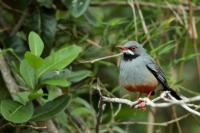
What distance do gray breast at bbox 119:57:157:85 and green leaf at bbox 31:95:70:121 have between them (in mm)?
490

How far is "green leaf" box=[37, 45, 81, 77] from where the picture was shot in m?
3.94

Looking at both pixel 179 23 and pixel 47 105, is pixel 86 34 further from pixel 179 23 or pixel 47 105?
pixel 47 105

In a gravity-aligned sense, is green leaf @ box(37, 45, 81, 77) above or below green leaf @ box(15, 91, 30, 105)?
above

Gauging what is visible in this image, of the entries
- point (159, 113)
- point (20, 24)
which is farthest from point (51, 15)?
point (159, 113)

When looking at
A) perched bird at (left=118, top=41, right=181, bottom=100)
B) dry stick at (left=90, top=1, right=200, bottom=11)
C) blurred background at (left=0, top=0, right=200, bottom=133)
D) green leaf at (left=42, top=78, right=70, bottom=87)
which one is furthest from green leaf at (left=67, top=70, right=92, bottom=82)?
dry stick at (left=90, top=1, right=200, bottom=11)

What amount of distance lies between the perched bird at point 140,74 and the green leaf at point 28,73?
732 millimetres

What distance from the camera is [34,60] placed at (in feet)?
12.5

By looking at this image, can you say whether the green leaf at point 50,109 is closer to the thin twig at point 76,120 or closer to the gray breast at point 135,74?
the gray breast at point 135,74

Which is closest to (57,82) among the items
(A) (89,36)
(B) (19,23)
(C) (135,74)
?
(C) (135,74)

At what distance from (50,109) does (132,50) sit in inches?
35.8

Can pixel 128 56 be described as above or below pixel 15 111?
above

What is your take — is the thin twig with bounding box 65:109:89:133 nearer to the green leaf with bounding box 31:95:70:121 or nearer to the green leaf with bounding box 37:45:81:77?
the green leaf with bounding box 31:95:70:121

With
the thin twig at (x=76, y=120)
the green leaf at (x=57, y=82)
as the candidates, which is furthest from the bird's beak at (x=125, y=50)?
the green leaf at (x=57, y=82)

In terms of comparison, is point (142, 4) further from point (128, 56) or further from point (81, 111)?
point (81, 111)
